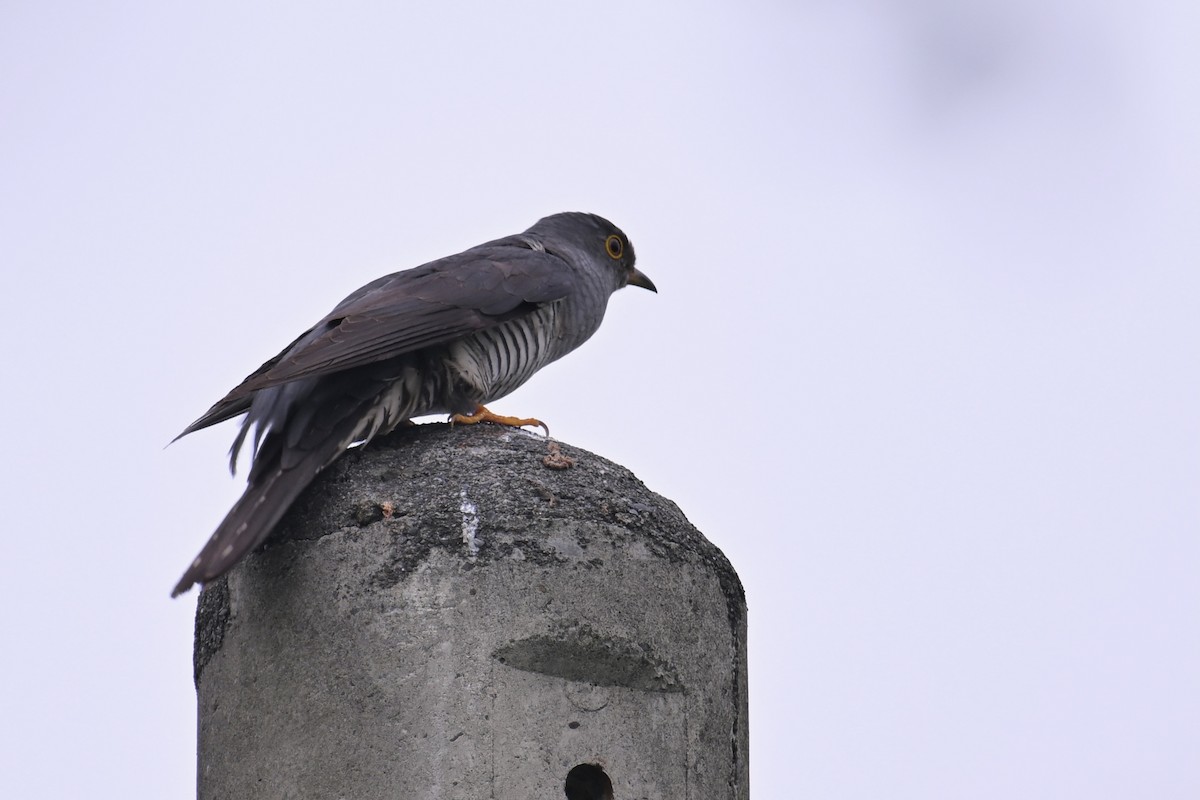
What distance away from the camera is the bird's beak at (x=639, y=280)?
574cm

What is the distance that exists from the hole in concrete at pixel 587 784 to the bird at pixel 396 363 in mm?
836

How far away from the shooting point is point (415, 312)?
12.6 feet

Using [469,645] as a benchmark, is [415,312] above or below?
above

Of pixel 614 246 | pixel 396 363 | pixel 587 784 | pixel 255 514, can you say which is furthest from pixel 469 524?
pixel 614 246

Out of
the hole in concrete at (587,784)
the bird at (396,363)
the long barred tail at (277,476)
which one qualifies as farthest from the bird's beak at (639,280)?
the hole in concrete at (587,784)

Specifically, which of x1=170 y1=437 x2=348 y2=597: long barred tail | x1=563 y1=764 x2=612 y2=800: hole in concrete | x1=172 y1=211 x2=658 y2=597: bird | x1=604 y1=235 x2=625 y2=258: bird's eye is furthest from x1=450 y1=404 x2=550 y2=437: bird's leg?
x1=604 y1=235 x2=625 y2=258: bird's eye

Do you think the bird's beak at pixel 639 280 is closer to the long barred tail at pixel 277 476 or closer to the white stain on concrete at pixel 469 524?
the long barred tail at pixel 277 476

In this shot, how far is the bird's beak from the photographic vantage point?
574 centimetres

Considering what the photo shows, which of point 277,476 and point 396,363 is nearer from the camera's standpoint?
point 277,476

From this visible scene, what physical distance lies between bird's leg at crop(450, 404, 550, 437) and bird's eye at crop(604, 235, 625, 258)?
173cm

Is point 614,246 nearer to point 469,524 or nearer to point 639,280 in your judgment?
point 639,280

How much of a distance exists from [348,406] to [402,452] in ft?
0.68

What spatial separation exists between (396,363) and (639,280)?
7.09 feet

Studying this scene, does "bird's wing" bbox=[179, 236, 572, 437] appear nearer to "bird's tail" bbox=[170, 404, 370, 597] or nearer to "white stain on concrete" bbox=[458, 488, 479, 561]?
"bird's tail" bbox=[170, 404, 370, 597]
